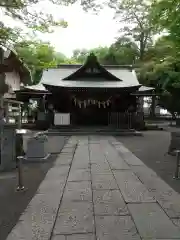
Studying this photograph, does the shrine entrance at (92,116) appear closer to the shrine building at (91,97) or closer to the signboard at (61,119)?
the shrine building at (91,97)

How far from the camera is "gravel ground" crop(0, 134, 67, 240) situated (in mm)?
4439

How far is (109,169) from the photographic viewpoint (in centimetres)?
834

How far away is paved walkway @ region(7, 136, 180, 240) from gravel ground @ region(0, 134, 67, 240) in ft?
0.49

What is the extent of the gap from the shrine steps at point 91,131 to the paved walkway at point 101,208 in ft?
39.8

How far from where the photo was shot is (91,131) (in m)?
20.9

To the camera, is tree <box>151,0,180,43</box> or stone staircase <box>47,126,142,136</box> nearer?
tree <box>151,0,180,43</box>

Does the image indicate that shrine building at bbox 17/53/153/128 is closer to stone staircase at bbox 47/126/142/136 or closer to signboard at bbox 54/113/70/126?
signboard at bbox 54/113/70/126

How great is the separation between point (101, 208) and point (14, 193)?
2.05m

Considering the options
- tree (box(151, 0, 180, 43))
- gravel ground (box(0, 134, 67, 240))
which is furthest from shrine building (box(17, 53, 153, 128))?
gravel ground (box(0, 134, 67, 240))

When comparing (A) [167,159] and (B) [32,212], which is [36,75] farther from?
(B) [32,212]

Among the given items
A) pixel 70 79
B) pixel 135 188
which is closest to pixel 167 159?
pixel 135 188

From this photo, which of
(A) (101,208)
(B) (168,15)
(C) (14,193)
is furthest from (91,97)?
(A) (101,208)

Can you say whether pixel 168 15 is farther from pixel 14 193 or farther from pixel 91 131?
pixel 91 131

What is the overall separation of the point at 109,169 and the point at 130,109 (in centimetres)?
1621
